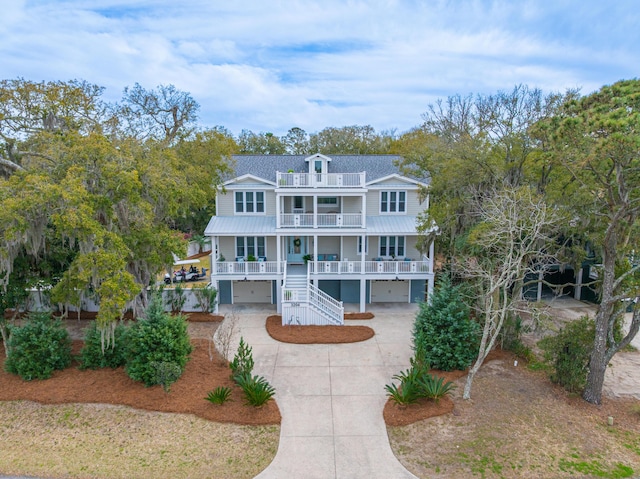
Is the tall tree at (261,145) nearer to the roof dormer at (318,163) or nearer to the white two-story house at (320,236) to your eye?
the white two-story house at (320,236)

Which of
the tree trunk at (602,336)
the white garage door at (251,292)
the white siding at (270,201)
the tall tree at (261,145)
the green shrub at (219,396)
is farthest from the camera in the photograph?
the tall tree at (261,145)

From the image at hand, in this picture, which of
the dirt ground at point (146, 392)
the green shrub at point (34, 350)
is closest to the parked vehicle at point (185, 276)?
the dirt ground at point (146, 392)

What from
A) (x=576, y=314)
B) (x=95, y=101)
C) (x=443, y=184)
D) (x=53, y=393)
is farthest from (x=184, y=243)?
(x=576, y=314)

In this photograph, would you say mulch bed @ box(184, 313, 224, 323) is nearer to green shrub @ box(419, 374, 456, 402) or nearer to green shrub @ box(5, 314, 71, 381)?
green shrub @ box(5, 314, 71, 381)

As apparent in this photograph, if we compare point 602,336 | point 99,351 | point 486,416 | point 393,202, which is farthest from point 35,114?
point 602,336

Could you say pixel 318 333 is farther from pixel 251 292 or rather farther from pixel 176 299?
pixel 176 299

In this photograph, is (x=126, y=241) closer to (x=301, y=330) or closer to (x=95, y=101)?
(x=301, y=330)
